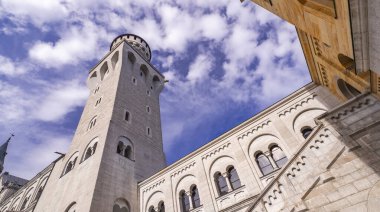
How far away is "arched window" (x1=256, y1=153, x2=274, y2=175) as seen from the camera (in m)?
11.5

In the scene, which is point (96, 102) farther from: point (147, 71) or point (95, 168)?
point (95, 168)

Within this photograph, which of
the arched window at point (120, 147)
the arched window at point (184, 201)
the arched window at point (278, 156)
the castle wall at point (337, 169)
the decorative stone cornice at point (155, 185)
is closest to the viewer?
the castle wall at point (337, 169)

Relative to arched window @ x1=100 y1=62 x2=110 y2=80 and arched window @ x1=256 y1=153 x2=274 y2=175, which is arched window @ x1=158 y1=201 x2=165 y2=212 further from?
arched window @ x1=100 y1=62 x2=110 y2=80

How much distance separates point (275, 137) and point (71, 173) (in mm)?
14815

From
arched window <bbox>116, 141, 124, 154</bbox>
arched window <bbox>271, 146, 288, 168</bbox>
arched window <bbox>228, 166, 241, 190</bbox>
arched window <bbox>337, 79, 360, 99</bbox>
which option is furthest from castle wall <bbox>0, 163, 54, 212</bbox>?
arched window <bbox>337, 79, 360, 99</bbox>

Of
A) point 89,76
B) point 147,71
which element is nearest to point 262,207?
point 147,71

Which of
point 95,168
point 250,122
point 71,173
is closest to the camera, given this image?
point 250,122

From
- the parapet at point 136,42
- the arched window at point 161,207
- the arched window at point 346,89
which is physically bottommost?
the arched window at point 161,207

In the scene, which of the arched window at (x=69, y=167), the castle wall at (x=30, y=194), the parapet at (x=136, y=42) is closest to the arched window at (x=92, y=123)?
the arched window at (x=69, y=167)

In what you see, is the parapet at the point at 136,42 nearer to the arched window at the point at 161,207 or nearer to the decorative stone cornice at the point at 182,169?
the decorative stone cornice at the point at 182,169

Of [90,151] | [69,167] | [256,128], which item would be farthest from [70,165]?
[256,128]

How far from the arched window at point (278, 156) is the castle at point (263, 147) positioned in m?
0.05

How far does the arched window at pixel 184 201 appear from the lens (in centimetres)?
1360

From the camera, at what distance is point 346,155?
645 centimetres
